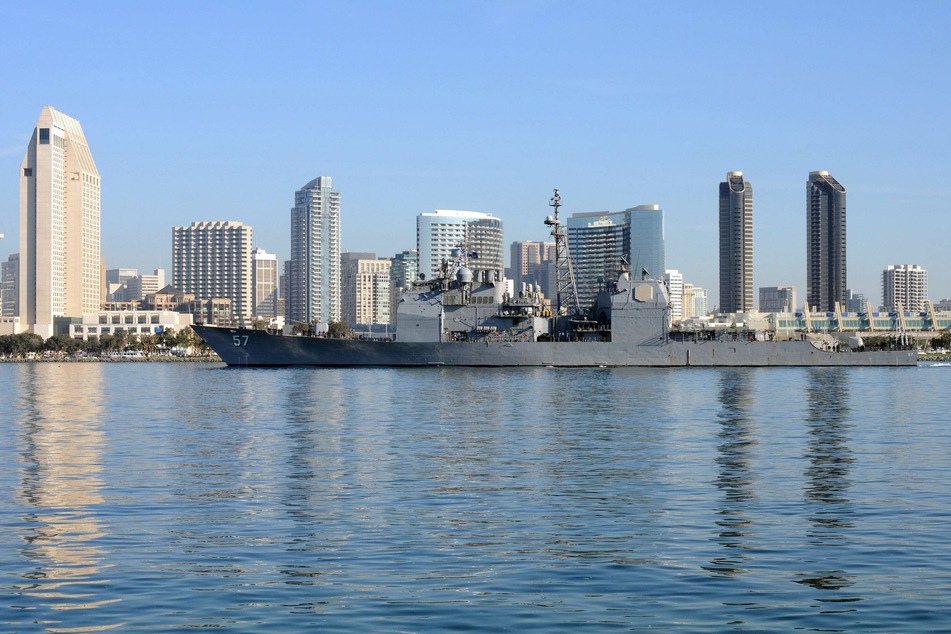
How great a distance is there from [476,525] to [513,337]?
63551 mm

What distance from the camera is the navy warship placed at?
79188 millimetres

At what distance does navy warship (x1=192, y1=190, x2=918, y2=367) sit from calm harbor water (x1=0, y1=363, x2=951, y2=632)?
4299cm

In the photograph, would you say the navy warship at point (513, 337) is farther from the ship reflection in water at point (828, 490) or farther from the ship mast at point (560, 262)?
the ship reflection in water at point (828, 490)

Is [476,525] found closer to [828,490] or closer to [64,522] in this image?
[64,522]

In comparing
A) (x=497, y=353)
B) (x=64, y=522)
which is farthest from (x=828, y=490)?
(x=497, y=353)

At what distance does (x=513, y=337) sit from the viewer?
3142 inches

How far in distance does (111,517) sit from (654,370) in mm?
62897

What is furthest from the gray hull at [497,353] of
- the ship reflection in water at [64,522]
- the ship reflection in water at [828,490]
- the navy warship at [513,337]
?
the ship reflection in water at [64,522]

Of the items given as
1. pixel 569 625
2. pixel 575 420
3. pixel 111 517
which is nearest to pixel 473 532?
pixel 569 625

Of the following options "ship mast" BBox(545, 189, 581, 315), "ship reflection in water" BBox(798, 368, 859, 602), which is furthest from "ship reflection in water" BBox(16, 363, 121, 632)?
"ship mast" BBox(545, 189, 581, 315)

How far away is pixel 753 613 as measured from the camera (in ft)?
37.7

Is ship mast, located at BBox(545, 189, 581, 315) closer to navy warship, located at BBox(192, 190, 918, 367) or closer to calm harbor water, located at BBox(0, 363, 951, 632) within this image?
navy warship, located at BBox(192, 190, 918, 367)

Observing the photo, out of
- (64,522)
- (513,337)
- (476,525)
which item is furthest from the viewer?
(513,337)

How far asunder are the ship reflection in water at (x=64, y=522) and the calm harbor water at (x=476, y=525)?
0.20 feet
